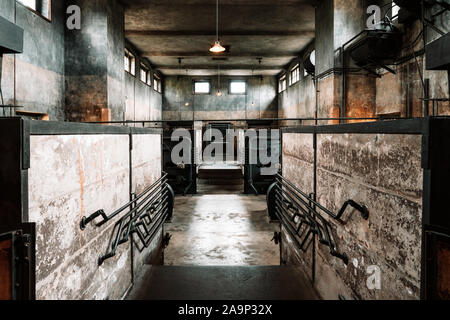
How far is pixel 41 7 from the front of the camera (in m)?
7.57

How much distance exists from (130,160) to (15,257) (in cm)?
232

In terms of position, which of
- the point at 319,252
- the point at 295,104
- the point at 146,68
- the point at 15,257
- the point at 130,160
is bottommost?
the point at 319,252

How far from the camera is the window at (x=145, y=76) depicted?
642 inches

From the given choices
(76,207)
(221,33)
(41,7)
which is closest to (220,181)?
(221,33)

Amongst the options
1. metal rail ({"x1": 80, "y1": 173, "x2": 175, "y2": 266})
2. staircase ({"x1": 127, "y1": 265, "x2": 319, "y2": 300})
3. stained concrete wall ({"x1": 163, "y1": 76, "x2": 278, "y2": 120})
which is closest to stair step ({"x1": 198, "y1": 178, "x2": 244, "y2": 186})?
→ stained concrete wall ({"x1": 163, "y1": 76, "x2": 278, "y2": 120})

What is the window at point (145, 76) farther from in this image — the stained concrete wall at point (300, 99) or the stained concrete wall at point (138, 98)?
the stained concrete wall at point (300, 99)

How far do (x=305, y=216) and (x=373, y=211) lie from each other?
5.57ft

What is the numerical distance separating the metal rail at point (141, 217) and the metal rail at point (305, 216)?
1.79 m

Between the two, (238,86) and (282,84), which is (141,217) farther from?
(238,86)

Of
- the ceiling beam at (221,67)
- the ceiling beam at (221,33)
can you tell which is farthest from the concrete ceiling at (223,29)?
the ceiling beam at (221,67)

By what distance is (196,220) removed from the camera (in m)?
8.29

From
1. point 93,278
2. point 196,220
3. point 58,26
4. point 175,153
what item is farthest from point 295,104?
point 93,278
